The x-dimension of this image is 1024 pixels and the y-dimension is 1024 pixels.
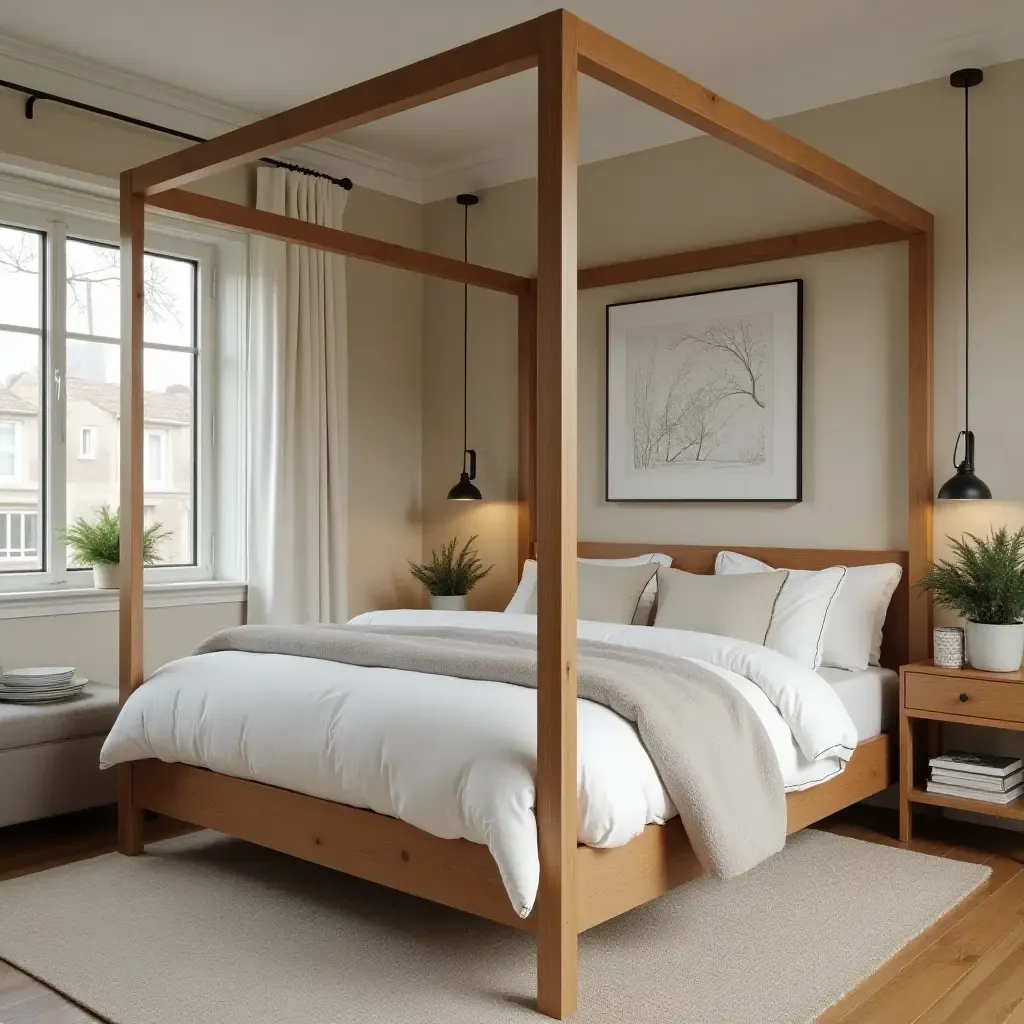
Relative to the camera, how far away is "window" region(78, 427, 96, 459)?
471cm

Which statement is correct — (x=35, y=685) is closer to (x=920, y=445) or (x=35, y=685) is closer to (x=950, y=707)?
(x=950, y=707)

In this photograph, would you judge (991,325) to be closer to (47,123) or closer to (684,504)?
(684,504)

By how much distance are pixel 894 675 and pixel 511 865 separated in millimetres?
2159

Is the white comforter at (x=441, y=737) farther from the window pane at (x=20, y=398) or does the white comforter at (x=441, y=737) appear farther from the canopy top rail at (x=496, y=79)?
the canopy top rail at (x=496, y=79)

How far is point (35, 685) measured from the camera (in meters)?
3.88

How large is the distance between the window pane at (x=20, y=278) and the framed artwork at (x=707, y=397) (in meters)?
2.44

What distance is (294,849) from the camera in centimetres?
309

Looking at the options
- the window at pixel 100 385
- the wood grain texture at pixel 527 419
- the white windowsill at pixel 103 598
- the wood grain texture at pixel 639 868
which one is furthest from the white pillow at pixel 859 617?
the window at pixel 100 385

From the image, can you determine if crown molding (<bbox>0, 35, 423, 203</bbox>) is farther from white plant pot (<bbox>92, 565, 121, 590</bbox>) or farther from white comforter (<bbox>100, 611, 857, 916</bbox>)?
white comforter (<bbox>100, 611, 857, 916</bbox>)

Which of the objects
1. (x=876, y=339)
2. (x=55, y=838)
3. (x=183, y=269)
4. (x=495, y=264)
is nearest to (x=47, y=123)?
(x=183, y=269)

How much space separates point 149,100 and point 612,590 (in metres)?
2.77

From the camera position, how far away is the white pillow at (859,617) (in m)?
4.04

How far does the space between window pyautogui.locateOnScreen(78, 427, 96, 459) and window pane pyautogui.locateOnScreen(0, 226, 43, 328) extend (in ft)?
1.53

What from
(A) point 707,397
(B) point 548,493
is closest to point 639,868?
(B) point 548,493
